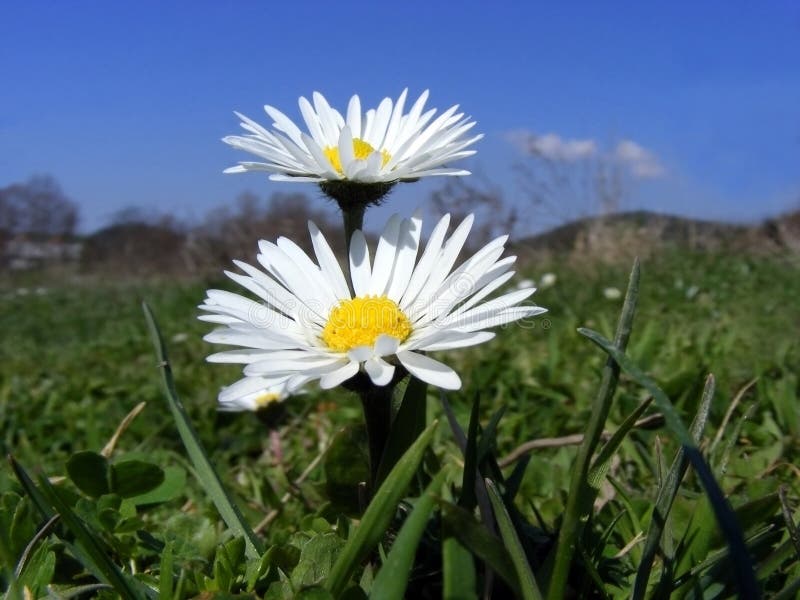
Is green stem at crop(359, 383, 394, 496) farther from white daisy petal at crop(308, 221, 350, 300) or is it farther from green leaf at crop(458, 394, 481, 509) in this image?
white daisy petal at crop(308, 221, 350, 300)

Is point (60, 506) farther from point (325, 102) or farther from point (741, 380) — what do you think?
point (741, 380)

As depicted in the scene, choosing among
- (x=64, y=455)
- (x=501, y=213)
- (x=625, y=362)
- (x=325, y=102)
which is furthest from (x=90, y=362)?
(x=501, y=213)

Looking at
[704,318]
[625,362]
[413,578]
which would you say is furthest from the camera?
[704,318]

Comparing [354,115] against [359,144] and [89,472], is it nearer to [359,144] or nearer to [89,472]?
[359,144]

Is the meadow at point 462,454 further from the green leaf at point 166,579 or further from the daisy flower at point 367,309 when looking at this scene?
the daisy flower at point 367,309

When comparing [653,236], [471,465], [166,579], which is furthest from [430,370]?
[653,236]
